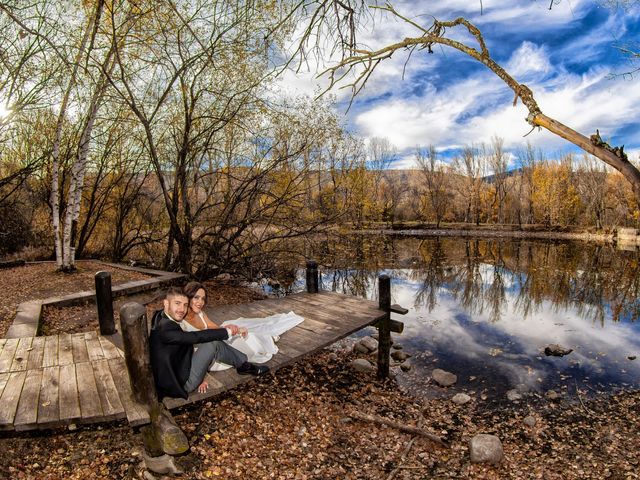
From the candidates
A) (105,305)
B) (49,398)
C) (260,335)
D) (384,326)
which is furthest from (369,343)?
(49,398)

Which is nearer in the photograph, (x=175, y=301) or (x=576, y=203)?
(x=175, y=301)

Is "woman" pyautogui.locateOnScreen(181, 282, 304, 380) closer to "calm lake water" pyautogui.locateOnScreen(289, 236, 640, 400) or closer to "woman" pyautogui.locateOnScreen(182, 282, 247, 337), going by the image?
"woman" pyautogui.locateOnScreen(182, 282, 247, 337)

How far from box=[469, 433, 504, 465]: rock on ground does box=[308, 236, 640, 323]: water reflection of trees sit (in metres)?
7.97

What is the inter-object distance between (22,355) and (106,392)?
188 centimetres

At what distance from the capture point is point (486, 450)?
523 centimetres

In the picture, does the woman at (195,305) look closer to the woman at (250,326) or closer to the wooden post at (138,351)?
the woman at (250,326)

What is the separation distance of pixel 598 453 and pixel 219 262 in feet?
34.7

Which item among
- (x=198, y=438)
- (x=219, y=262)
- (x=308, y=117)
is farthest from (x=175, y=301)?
(x=308, y=117)

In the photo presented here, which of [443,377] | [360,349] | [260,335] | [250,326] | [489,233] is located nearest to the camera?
[260,335]

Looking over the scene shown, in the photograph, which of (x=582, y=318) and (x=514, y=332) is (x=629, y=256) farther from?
(x=514, y=332)

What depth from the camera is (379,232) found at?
5022 centimetres

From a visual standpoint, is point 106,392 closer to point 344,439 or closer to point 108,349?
point 108,349

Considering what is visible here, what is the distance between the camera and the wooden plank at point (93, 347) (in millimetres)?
5029

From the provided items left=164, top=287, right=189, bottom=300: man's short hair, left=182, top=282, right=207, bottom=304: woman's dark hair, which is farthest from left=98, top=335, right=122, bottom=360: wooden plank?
left=164, top=287, right=189, bottom=300: man's short hair
